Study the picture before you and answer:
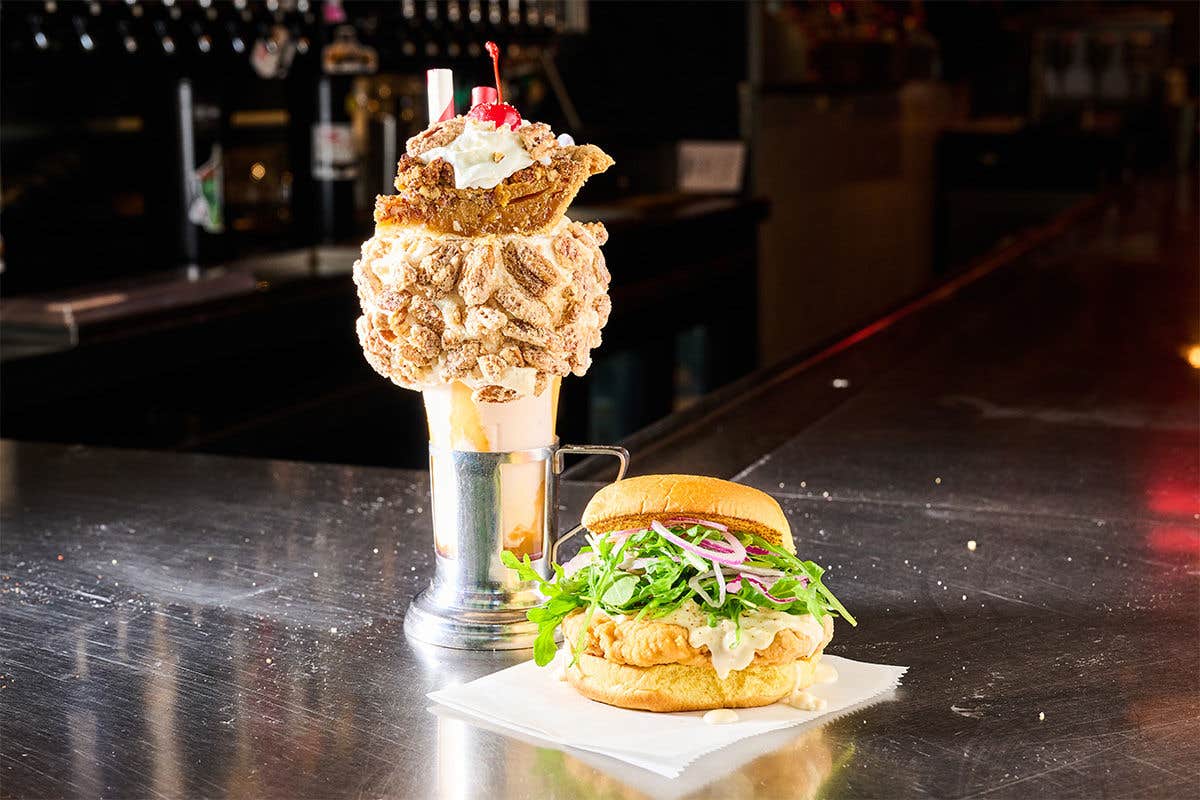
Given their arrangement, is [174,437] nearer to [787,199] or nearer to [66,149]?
[66,149]

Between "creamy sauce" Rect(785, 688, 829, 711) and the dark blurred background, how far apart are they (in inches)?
97.8

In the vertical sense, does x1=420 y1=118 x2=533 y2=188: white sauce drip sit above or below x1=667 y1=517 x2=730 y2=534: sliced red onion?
above

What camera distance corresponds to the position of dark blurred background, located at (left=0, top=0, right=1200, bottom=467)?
3896 mm

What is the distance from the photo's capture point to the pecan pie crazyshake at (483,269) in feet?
4.27

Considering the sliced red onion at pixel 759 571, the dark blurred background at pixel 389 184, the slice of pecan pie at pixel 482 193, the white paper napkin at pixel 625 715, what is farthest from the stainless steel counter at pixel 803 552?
the dark blurred background at pixel 389 184

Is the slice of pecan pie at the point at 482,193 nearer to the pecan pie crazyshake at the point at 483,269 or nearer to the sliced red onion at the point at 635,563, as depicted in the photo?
the pecan pie crazyshake at the point at 483,269

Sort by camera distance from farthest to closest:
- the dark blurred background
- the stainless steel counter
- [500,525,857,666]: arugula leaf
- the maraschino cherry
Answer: the dark blurred background < the maraschino cherry < [500,525,857,666]: arugula leaf < the stainless steel counter

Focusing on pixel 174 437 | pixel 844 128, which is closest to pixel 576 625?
pixel 174 437

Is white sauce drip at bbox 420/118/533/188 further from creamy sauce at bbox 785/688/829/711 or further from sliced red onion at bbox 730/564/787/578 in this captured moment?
creamy sauce at bbox 785/688/829/711

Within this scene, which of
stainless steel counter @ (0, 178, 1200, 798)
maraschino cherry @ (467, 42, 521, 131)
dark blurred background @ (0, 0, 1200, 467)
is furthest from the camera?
dark blurred background @ (0, 0, 1200, 467)

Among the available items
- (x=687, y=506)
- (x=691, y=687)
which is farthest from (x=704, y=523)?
(x=691, y=687)

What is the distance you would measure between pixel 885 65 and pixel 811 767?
8409 mm

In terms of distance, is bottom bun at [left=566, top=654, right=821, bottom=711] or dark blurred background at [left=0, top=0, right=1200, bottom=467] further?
dark blurred background at [left=0, top=0, right=1200, bottom=467]

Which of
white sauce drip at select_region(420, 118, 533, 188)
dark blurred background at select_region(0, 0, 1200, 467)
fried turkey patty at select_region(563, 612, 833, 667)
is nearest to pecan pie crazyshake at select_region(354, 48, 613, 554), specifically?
white sauce drip at select_region(420, 118, 533, 188)
